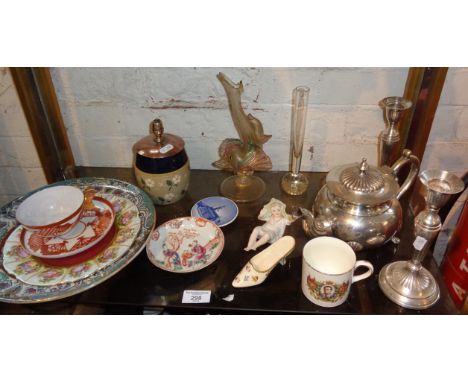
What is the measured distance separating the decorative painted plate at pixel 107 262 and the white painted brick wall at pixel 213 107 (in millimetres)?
219

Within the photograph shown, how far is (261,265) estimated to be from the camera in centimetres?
83

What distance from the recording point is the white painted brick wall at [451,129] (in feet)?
3.34

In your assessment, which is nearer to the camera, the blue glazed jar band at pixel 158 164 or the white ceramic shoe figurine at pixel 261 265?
the white ceramic shoe figurine at pixel 261 265

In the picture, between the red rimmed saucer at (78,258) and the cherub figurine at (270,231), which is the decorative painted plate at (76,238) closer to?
the red rimmed saucer at (78,258)

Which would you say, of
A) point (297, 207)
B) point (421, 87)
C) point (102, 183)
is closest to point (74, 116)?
point (102, 183)

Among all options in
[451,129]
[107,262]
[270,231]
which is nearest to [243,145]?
[270,231]

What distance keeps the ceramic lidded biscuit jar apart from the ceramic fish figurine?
0.12 meters

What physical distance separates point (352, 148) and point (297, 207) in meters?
0.27

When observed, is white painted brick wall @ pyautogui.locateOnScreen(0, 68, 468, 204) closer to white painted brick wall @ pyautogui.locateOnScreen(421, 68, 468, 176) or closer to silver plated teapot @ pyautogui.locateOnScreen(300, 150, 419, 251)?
white painted brick wall @ pyautogui.locateOnScreen(421, 68, 468, 176)

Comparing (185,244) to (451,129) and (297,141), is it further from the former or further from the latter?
(451,129)

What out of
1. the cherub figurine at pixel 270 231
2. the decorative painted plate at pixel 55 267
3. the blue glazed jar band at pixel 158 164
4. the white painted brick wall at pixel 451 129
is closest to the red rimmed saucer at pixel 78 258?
the decorative painted plate at pixel 55 267

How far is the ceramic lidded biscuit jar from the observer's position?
958 millimetres

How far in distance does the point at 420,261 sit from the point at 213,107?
2.16ft

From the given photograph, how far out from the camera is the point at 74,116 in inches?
45.5
